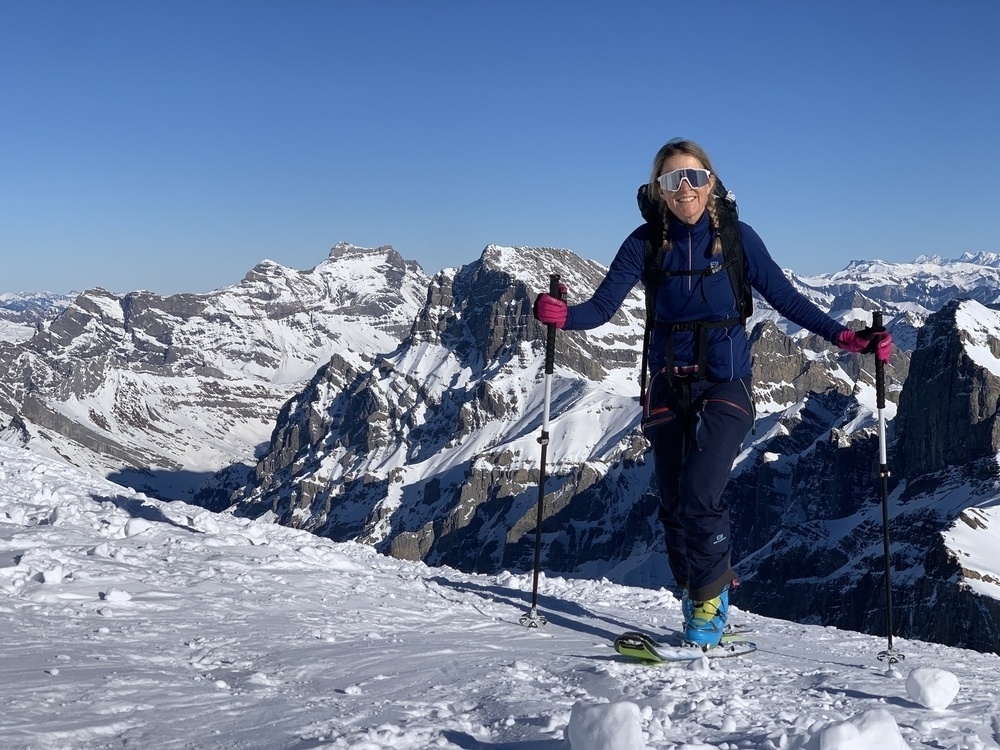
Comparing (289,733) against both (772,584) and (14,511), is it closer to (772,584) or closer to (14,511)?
(14,511)

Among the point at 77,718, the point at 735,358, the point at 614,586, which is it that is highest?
the point at 735,358

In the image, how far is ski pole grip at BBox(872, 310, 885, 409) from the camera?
989cm

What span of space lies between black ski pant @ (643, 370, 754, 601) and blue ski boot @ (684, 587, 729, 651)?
145 mm

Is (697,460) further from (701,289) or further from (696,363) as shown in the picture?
(701,289)

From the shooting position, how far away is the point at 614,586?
15258 millimetres

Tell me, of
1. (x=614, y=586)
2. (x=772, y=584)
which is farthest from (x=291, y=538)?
(x=772, y=584)

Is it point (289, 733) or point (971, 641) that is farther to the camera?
point (971, 641)

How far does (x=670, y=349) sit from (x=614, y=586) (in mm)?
7544

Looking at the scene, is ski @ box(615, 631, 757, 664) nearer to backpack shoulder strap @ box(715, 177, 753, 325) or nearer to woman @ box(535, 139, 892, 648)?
woman @ box(535, 139, 892, 648)

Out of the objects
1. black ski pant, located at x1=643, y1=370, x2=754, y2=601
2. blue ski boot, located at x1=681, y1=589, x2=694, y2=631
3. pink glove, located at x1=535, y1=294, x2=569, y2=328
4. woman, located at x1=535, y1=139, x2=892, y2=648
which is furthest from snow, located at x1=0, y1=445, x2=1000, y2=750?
pink glove, located at x1=535, y1=294, x2=569, y2=328

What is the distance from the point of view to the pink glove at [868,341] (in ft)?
31.5

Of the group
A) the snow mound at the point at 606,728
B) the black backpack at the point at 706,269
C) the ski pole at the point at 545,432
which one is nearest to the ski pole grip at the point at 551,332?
the ski pole at the point at 545,432

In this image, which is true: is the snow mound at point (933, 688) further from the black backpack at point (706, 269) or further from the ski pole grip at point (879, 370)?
the ski pole grip at point (879, 370)

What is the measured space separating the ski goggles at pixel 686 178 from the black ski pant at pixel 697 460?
169 centimetres
